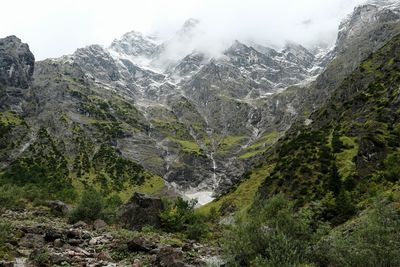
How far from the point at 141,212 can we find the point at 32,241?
34654mm

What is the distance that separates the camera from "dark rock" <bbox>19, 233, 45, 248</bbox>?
3578cm

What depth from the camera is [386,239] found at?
2289 centimetres

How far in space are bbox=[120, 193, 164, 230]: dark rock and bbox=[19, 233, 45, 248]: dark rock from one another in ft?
98.4

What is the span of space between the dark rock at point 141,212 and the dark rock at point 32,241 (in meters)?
30.0

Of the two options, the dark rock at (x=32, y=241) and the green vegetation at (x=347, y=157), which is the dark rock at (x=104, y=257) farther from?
the green vegetation at (x=347, y=157)

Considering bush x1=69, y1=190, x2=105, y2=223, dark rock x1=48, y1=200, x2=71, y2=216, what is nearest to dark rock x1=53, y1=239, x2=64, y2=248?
bush x1=69, y1=190, x2=105, y2=223

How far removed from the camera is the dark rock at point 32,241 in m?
35.8

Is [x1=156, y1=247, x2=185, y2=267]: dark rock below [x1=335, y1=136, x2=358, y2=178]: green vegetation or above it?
below

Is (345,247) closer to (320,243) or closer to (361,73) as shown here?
(320,243)

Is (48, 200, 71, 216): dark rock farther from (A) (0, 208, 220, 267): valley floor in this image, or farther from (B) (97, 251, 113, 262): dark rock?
(B) (97, 251, 113, 262): dark rock

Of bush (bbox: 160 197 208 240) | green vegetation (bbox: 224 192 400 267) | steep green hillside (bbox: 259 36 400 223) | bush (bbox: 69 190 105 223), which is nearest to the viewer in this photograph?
green vegetation (bbox: 224 192 400 267)

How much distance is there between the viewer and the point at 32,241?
121 feet

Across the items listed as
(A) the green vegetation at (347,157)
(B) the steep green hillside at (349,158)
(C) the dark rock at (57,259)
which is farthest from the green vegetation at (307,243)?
(A) the green vegetation at (347,157)

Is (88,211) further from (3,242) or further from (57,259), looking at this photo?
(57,259)
